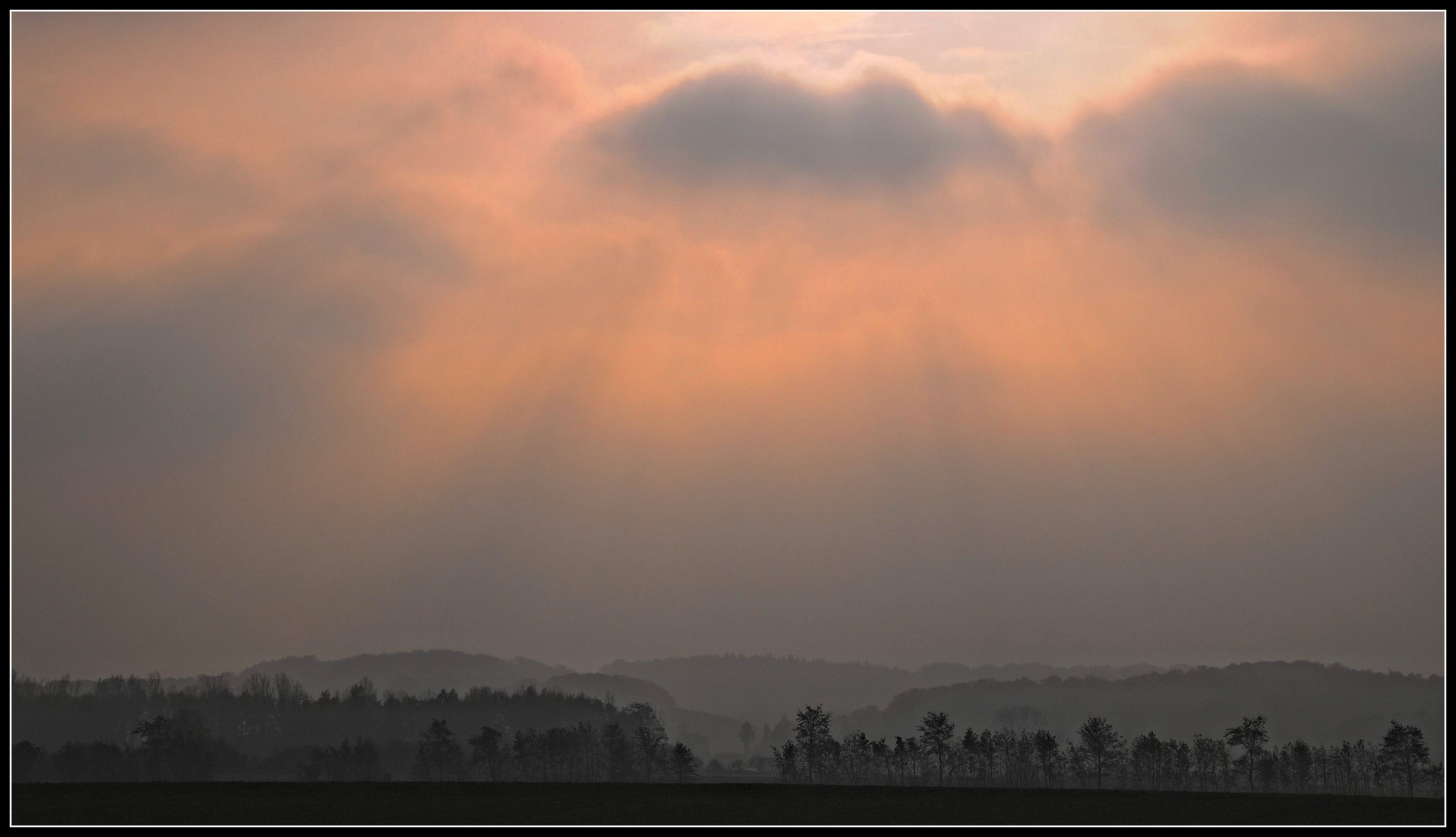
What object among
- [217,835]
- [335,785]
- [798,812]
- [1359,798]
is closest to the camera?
[217,835]

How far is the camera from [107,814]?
100 metres

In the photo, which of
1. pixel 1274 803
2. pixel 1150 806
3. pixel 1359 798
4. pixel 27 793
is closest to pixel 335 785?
pixel 27 793

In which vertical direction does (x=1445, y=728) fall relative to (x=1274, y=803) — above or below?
above

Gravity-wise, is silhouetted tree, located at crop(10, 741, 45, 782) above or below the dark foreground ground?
below

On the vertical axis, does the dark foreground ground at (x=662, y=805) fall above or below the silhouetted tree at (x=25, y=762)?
above

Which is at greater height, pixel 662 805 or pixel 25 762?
pixel 662 805

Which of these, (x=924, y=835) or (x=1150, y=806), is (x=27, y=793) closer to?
(x=924, y=835)

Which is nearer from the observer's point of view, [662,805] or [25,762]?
[662,805]

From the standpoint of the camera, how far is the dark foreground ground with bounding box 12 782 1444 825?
9950 centimetres

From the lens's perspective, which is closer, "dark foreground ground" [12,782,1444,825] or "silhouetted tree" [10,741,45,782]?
"dark foreground ground" [12,782,1444,825]

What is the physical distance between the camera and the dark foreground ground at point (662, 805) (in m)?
99.5

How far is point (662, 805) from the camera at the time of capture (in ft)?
367

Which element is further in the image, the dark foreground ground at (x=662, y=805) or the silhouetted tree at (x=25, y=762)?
the silhouetted tree at (x=25, y=762)

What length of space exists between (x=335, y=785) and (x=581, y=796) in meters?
31.9
